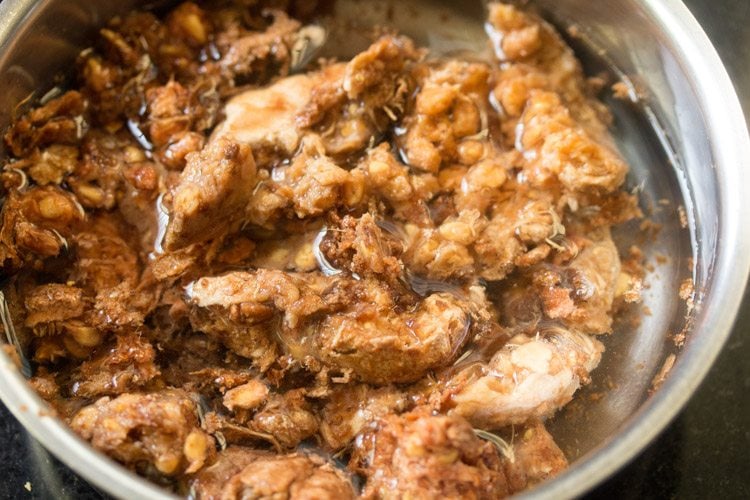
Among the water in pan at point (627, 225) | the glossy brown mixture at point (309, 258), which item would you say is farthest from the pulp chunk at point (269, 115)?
the water in pan at point (627, 225)

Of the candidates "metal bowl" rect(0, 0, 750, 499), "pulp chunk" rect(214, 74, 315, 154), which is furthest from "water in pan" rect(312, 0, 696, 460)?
"pulp chunk" rect(214, 74, 315, 154)

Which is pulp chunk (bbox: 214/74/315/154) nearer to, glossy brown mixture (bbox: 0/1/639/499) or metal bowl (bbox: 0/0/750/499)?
glossy brown mixture (bbox: 0/1/639/499)

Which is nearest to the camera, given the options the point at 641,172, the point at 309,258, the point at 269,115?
the point at 309,258

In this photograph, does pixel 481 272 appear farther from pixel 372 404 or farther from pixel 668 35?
pixel 668 35

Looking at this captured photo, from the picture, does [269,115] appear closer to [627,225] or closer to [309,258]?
[309,258]

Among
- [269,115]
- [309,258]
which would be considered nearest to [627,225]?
[309,258]

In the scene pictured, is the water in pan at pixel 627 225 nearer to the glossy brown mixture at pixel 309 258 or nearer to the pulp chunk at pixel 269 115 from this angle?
the glossy brown mixture at pixel 309 258
